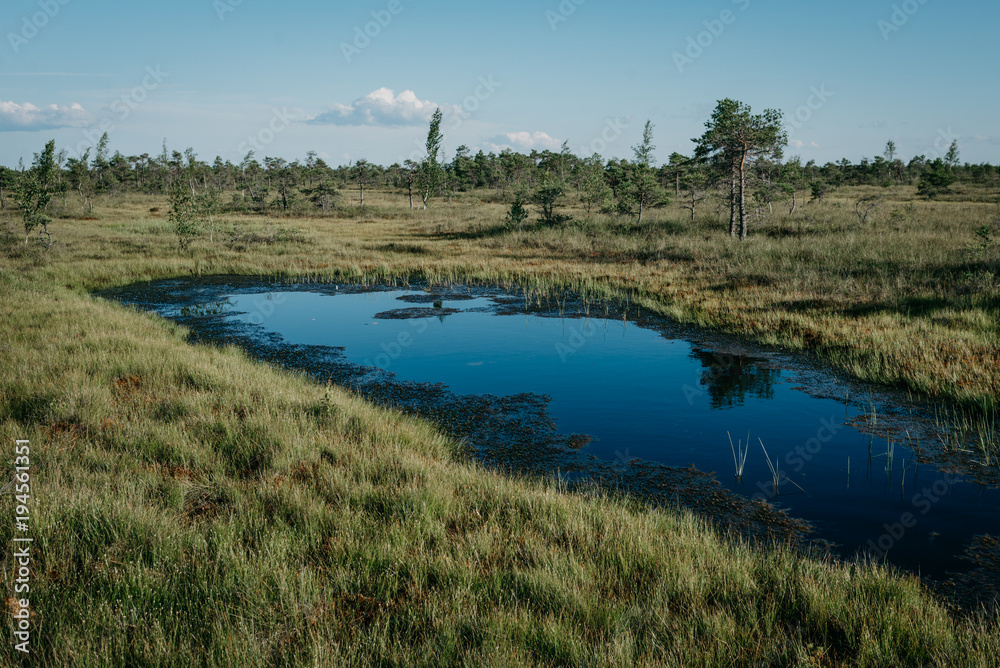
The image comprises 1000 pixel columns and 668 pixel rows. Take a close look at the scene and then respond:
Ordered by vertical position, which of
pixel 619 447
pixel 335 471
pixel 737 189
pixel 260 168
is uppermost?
pixel 260 168

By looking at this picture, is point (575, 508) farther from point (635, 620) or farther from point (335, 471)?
point (335, 471)

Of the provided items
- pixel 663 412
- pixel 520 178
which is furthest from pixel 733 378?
pixel 520 178

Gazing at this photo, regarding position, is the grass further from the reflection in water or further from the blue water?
the reflection in water

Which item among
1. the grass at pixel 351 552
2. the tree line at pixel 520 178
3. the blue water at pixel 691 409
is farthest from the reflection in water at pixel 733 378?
the tree line at pixel 520 178

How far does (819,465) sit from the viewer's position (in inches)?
285

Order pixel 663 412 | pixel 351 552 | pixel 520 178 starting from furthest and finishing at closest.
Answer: pixel 520 178 → pixel 663 412 → pixel 351 552

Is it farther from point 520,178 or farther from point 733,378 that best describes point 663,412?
point 520,178

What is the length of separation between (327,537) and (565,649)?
2.12 meters

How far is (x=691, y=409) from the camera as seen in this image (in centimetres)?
938

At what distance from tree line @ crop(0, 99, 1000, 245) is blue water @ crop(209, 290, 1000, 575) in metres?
17.5

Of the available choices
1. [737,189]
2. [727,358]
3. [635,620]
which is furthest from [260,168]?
[635,620]

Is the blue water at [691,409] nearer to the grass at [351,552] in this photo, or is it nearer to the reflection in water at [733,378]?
the reflection in water at [733,378]

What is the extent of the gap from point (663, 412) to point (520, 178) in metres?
86.3

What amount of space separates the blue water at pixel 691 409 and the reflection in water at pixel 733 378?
0.04 m
